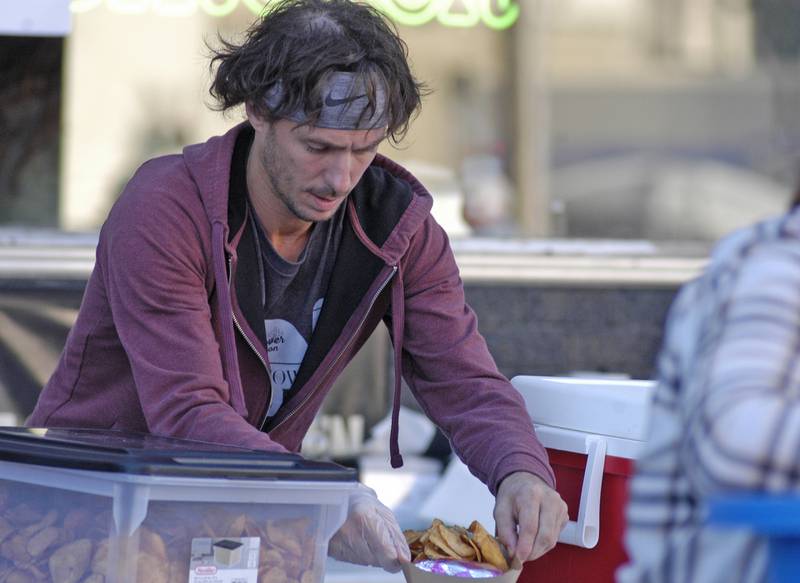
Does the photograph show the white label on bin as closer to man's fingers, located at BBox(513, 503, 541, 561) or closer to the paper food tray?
the paper food tray

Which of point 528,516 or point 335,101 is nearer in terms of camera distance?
point 528,516

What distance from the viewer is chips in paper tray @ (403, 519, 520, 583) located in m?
2.22

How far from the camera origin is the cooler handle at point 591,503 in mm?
2473

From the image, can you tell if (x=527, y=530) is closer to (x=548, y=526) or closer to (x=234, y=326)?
(x=548, y=526)

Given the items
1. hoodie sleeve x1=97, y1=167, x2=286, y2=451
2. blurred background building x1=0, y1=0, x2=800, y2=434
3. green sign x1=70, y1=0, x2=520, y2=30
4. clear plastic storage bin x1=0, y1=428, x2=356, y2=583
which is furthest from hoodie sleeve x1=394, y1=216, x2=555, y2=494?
green sign x1=70, y1=0, x2=520, y2=30

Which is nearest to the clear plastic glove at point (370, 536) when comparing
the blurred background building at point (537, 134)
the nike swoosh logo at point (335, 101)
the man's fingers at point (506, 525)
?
the man's fingers at point (506, 525)

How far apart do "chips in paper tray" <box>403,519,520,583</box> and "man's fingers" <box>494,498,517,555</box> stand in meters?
0.02

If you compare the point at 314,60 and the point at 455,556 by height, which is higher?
the point at 314,60

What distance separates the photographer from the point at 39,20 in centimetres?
442

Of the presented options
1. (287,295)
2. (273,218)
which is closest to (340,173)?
(273,218)

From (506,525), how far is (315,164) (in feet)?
2.40

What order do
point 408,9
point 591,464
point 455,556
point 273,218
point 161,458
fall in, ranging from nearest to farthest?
point 161,458 → point 455,556 → point 591,464 → point 273,218 → point 408,9

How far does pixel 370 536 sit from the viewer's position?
2146 millimetres

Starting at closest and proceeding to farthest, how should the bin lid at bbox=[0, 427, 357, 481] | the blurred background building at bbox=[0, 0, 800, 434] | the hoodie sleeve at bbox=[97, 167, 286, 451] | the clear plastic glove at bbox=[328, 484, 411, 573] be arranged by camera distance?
1. the bin lid at bbox=[0, 427, 357, 481]
2. the clear plastic glove at bbox=[328, 484, 411, 573]
3. the hoodie sleeve at bbox=[97, 167, 286, 451]
4. the blurred background building at bbox=[0, 0, 800, 434]
